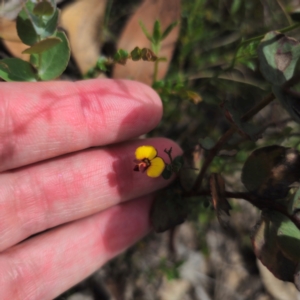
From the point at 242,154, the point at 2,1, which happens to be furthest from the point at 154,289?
the point at 2,1

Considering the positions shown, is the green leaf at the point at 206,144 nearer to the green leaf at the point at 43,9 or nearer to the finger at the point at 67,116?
the finger at the point at 67,116

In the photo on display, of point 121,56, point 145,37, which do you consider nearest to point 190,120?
point 145,37

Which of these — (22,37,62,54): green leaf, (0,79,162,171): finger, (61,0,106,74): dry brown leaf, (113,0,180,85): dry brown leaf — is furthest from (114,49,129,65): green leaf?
(61,0,106,74): dry brown leaf

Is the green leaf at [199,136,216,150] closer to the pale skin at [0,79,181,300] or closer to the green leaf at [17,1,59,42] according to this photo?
the pale skin at [0,79,181,300]

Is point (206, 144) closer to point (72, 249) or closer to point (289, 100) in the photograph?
point (289, 100)

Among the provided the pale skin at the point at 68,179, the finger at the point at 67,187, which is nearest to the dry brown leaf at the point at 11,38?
the pale skin at the point at 68,179

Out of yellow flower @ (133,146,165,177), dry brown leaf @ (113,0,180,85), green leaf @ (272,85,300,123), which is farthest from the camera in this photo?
dry brown leaf @ (113,0,180,85)
